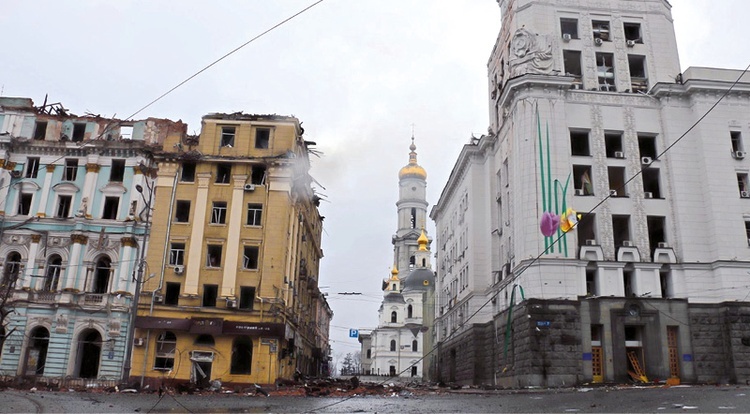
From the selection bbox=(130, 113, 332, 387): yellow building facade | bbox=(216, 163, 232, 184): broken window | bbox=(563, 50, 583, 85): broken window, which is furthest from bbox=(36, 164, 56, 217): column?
bbox=(563, 50, 583, 85): broken window

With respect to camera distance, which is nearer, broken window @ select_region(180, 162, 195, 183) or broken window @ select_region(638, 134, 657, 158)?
broken window @ select_region(180, 162, 195, 183)

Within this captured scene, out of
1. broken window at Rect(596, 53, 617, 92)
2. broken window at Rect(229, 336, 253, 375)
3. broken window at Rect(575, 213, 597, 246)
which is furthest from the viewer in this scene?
broken window at Rect(596, 53, 617, 92)

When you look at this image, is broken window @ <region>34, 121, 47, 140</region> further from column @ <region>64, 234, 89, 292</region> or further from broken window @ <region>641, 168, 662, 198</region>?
broken window @ <region>641, 168, 662, 198</region>

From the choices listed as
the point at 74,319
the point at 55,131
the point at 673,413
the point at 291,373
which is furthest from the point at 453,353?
the point at 673,413

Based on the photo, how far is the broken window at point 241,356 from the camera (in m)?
34.3

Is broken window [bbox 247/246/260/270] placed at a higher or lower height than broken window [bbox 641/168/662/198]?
lower

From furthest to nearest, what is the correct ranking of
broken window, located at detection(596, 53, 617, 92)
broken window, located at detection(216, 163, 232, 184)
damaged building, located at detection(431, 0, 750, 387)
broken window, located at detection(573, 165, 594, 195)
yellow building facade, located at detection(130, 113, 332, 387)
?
broken window, located at detection(596, 53, 617, 92), broken window, located at detection(216, 163, 232, 184), broken window, located at detection(573, 165, 594, 195), yellow building facade, located at detection(130, 113, 332, 387), damaged building, located at detection(431, 0, 750, 387)

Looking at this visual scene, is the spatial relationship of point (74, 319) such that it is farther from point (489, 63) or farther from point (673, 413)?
point (489, 63)

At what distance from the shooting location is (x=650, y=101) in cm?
3856

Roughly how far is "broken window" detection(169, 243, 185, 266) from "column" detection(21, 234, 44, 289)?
787 cm

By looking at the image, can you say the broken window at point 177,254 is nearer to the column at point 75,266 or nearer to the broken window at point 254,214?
the broken window at point 254,214

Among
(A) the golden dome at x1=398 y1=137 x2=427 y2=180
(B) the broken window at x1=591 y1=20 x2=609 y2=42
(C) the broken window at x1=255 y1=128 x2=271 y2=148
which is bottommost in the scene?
(C) the broken window at x1=255 y1=128 x2=271 y2=148

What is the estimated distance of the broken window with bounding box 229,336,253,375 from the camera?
112 ft

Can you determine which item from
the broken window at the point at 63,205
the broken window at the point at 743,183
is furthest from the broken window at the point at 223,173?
the broken window at the point at 743,183
